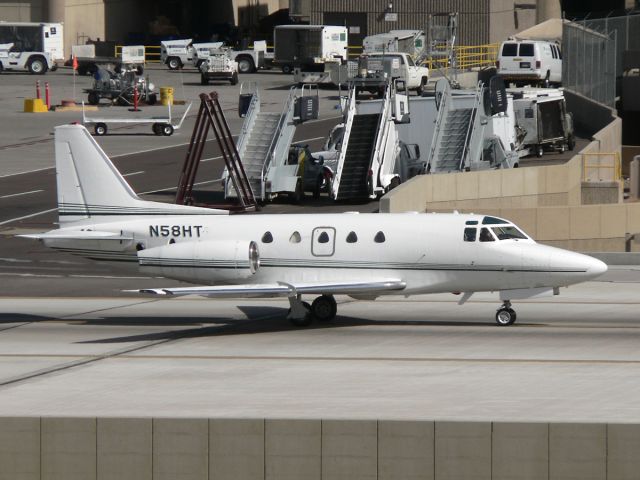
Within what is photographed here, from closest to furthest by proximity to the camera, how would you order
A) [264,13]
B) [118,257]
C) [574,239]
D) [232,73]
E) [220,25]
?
[118,257], [574,239], [232,73], [220,25], [264,13]

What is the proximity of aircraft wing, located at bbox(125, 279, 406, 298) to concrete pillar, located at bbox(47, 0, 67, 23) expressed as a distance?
258 feet

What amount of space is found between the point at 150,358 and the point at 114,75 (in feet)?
179

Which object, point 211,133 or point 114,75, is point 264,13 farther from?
point 211,133

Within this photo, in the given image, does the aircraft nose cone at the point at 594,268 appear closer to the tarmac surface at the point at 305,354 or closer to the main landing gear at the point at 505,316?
the tarmac surface at the point at 305,354

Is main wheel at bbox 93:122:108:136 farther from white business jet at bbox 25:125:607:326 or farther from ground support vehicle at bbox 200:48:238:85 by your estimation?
white business jet at bbox 25:125:607:326

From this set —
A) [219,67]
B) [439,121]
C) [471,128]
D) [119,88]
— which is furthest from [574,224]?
[219,67]

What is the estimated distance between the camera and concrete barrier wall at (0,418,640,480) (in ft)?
62.5

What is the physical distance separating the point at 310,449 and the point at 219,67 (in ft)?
232

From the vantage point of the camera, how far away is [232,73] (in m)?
89.1

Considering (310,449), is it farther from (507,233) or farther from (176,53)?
(176,53)

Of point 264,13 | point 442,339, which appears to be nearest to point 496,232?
point 442,339

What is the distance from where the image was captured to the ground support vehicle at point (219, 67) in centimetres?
8806

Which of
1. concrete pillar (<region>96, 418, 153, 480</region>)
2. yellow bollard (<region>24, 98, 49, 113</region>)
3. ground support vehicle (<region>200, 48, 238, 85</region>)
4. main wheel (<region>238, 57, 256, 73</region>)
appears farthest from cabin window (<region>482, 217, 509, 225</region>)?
main wheel (<region>238, 57, 256, 73</region>)

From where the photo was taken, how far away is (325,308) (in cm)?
3209
